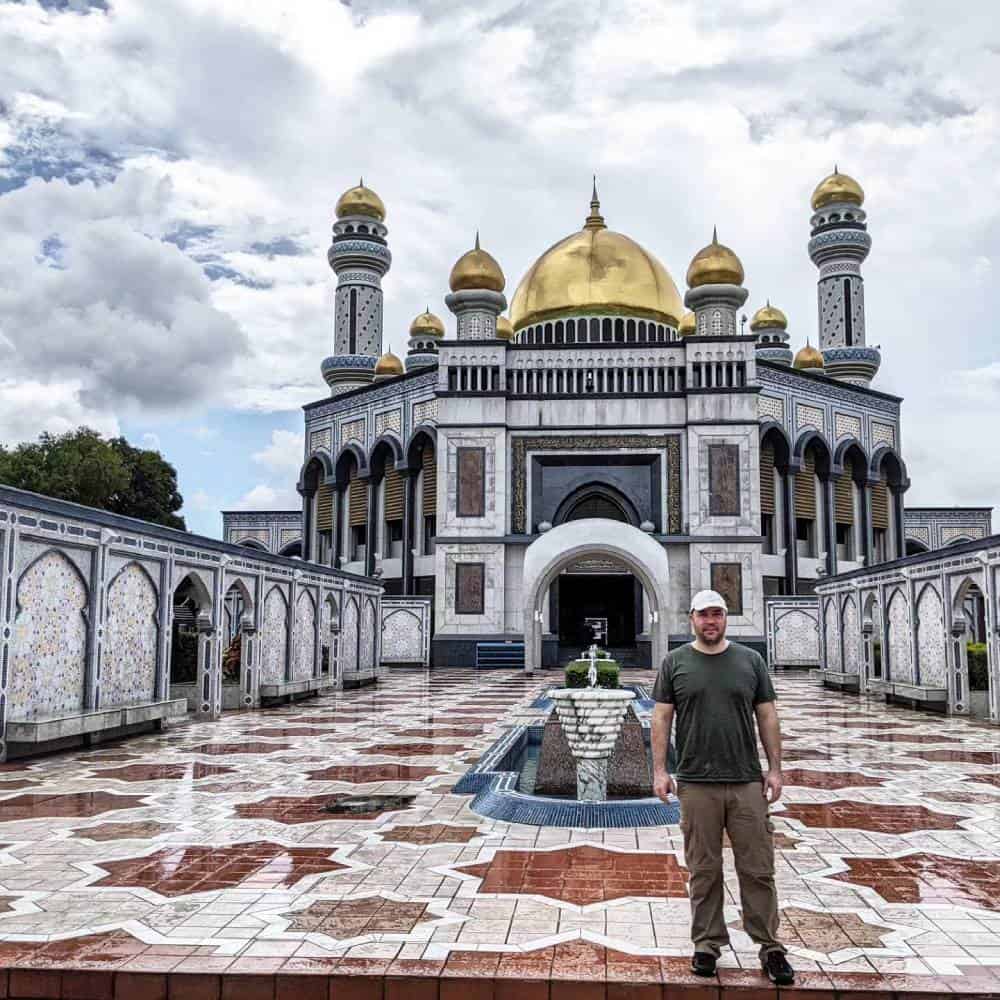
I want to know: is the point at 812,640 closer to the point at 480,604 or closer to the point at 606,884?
the point at 480,604

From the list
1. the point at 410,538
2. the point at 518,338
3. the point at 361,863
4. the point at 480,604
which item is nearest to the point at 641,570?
the point at 480,604

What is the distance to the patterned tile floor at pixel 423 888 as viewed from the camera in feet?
10.6

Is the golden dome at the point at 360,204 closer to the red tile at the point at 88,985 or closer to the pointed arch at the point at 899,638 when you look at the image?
the pointed arch at the point at 899,638

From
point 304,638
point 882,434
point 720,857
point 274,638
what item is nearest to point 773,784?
point 720,857

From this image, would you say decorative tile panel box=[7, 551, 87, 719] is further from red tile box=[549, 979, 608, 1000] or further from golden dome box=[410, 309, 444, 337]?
golden dome box=[410, 309, 444, 337]

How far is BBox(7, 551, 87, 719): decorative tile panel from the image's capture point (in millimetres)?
8328

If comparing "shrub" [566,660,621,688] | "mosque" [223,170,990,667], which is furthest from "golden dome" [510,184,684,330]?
"shrub" [566,660,621,688]

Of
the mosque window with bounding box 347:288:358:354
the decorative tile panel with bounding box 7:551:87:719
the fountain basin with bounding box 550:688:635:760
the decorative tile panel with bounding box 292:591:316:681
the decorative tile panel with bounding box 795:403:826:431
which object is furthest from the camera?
the mosque window with bounding box 347:288:358:354

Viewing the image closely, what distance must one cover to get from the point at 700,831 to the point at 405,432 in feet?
84.4

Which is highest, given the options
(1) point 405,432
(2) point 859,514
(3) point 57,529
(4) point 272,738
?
(1) point 405,432

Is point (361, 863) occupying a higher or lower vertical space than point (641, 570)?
lower

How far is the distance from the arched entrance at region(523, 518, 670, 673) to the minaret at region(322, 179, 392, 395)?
13.7 m

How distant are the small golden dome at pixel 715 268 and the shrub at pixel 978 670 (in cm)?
1348

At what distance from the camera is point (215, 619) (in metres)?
11.9
